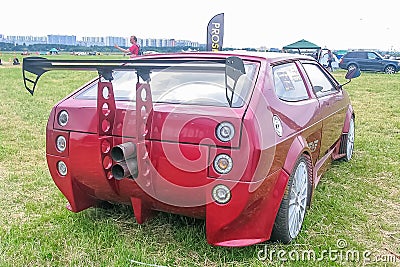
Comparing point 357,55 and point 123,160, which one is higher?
point 357,55

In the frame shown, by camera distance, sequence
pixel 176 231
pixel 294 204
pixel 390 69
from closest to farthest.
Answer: pixel 294 204 < pixel 176 231 < pixel 390 69

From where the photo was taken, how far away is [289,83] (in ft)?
10.6

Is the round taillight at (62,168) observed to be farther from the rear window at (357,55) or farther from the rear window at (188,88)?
the rear window at (357,55)

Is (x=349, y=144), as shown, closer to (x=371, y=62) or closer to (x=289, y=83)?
(x=289, y=83)

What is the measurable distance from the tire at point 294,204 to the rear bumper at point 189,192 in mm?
159

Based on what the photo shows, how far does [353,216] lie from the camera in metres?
3.44

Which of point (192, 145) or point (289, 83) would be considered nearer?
point (192, 145)

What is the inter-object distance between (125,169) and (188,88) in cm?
75

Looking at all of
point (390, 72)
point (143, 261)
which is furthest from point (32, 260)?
point (390, 72)

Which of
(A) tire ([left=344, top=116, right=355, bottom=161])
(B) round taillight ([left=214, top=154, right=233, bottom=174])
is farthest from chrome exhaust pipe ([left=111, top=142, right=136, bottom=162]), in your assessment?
(A) tire ([left=344, top=116, right=355, bottom=161])

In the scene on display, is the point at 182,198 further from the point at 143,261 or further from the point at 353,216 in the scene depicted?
the point at 353,216

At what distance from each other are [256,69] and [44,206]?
2.12 metres

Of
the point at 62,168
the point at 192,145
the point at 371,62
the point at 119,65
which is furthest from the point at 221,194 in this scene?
the point at 371,62

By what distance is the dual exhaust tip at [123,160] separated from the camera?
2.45m
